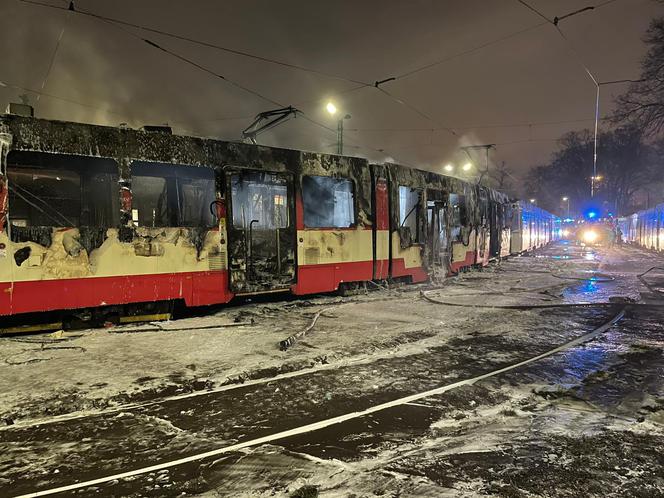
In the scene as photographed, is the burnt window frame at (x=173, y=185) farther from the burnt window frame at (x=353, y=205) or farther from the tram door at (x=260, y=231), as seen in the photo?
the burnt window frame at (x=353, y=205)

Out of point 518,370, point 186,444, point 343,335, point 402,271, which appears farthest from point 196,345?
point 402,271

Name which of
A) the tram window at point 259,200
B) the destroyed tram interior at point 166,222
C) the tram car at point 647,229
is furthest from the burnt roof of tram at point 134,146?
the tram car at point 647,229

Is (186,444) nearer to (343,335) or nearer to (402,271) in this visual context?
(343,335)

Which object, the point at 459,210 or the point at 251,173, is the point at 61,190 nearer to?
the point at 251,173

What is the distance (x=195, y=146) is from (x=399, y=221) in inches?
243

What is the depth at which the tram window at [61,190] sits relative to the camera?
6.88 meters

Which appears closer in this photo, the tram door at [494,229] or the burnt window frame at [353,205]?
the burnt window frame at [353,205]

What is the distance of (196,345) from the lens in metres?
6.57

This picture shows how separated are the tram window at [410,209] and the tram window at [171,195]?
5.89 meters

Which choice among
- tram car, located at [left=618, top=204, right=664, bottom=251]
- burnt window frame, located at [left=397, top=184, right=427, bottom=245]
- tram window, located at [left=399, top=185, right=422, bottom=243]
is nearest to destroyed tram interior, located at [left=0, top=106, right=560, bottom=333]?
tram window, located at [left=399, top=185, right=422, bottom=243]

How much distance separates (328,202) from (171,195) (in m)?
3.77

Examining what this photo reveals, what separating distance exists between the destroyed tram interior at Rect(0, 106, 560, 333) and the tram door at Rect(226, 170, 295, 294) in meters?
0.02

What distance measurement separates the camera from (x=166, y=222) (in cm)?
815

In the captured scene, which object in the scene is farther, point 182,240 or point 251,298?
point 251,298
